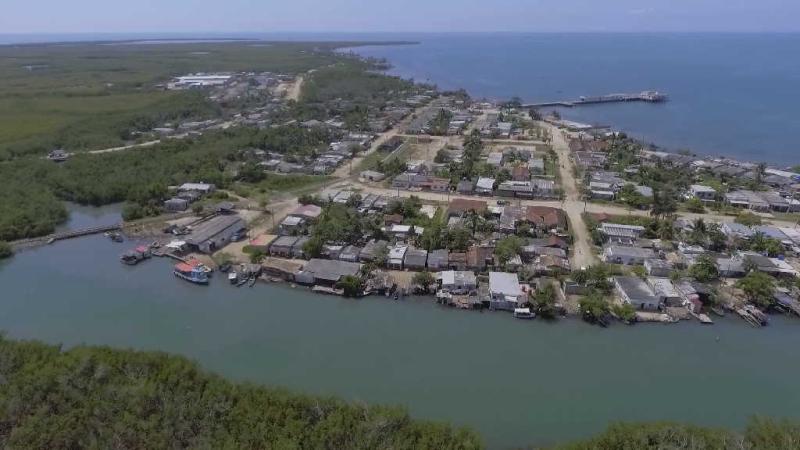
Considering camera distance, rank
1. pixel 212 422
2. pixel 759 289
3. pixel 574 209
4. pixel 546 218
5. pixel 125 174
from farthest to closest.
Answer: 1. pixel 125 174
2. pixel 574 209
3. pixel 546 218
4. pixel 759 289
5. pixel 212 422

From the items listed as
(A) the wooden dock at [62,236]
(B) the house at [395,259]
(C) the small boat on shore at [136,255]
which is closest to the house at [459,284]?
(B) the house at [395,259]

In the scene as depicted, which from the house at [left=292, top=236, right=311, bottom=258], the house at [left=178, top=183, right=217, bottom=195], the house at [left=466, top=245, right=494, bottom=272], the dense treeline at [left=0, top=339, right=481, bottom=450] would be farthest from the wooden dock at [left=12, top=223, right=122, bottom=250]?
the house at [left=466, top=245, right=494, bottom=272]

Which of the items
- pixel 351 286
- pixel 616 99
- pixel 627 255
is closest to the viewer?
pixel 351 286

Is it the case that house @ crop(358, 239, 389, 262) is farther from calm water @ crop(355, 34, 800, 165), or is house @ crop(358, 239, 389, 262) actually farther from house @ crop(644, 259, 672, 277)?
calm water @ crop(355, 34, 800, 165)

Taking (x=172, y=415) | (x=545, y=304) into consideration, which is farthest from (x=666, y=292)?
(x=172, y=415)

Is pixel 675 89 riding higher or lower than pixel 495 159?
higher

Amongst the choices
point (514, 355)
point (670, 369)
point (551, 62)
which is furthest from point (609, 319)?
point (551, 62)

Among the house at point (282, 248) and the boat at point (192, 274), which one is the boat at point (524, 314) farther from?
the boat at point (192, 274)

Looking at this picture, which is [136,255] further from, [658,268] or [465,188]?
[658,268]
